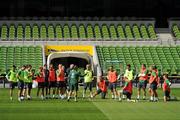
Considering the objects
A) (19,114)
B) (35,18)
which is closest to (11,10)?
(35,18)

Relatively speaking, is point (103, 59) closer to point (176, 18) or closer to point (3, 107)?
point (176, 18)

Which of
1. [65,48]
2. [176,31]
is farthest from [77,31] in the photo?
[176,31]

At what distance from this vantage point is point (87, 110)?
93.2 feet

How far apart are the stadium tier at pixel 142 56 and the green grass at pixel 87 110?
22.1 metres

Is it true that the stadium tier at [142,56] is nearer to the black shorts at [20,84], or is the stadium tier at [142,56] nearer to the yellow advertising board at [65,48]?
the yellow advertising board at [65,48]

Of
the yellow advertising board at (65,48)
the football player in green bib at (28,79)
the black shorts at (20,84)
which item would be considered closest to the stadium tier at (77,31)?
the yellow advertising board at (65,48)

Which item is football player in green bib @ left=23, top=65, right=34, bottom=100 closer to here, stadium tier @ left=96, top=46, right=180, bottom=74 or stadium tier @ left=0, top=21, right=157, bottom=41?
stadium tier @ left=96, top=46, right=180, bottom=74

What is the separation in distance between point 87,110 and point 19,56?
29.4 metres

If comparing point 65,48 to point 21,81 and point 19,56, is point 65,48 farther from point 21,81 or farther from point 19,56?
point 21,81

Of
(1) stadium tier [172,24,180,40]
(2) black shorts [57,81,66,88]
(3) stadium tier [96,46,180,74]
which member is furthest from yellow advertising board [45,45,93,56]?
(2) black shorts [57,81,66,88]

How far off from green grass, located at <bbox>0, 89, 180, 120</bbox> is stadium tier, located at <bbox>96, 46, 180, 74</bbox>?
→ 2213 centimetres

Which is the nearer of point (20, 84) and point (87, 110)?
point (87, 110)

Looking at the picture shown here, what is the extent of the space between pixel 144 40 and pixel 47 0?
11215 mm

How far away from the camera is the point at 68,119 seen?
80.0ft
